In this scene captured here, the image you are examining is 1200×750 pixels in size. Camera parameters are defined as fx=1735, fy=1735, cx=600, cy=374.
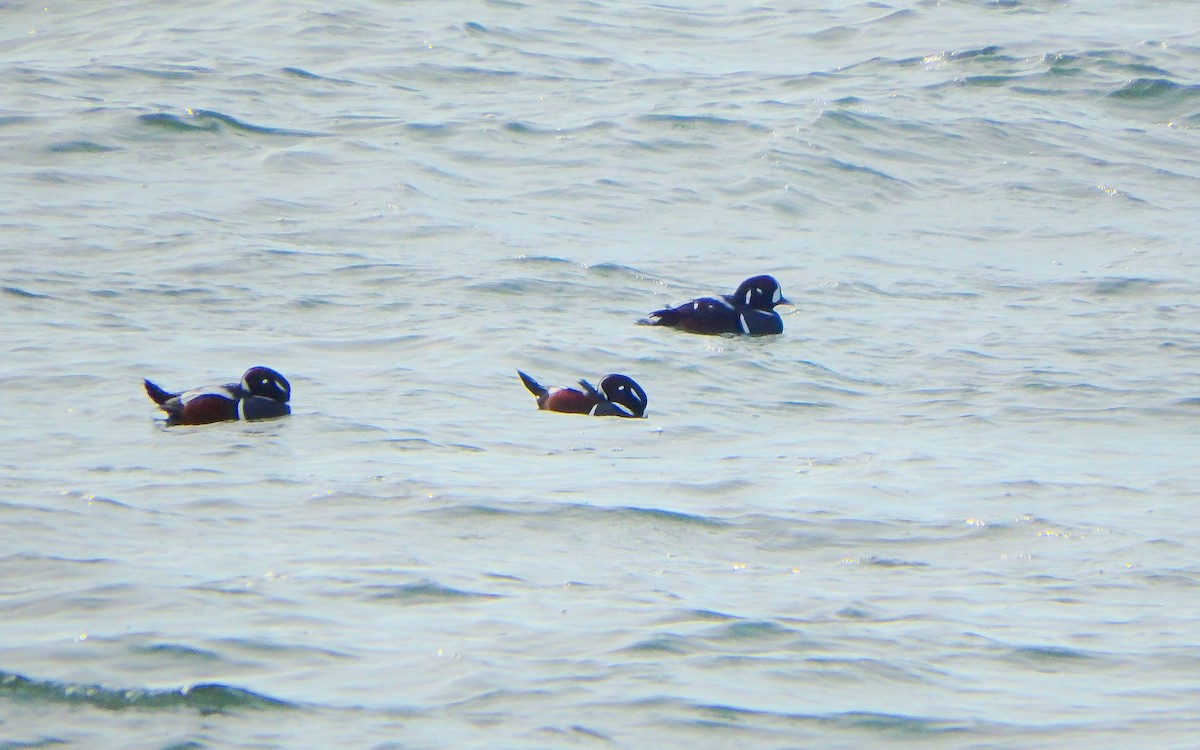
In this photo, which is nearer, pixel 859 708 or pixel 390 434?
pixel 859 708

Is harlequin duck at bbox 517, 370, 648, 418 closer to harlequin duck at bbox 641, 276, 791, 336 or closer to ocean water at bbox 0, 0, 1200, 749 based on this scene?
ocean water at bbox 0, 0, 1200, 749

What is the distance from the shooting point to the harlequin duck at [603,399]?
9.76 meters

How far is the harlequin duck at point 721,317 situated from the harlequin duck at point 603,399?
2.16 metres

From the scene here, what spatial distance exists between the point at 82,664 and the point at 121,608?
625 millimetres

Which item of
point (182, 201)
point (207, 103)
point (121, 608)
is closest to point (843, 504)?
point (121, 608)

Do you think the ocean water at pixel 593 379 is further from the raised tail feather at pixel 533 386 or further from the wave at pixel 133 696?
the raised tail feather at pixel 533 386

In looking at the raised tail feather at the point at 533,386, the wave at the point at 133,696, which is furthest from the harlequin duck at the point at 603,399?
the wave at the point at 133,696

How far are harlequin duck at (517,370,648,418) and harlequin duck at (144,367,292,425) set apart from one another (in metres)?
1.42

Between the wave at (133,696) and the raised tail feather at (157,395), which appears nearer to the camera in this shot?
the wave at (133,696)

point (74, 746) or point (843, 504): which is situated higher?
point (74, 746)

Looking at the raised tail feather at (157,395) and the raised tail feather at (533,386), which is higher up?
the raised tail feather at (157,395)

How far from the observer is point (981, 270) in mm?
14492

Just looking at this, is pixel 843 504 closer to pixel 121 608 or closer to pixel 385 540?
pixel 385 540

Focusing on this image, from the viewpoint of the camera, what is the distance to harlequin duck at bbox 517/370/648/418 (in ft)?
32.0
